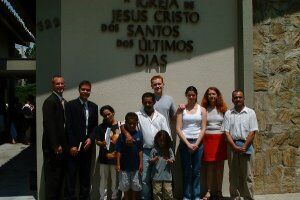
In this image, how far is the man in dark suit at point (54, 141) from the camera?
7.09 m

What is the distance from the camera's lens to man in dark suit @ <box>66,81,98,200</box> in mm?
7223

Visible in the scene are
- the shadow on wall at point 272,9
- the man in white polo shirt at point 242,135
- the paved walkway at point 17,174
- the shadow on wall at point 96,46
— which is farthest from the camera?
the shadow on wall at point 272,9

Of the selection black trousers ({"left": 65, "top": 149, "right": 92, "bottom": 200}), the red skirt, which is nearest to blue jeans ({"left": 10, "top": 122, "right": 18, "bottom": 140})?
black trousers ({"left": 65, "top": 149, "right": 92, "bottom": 200})

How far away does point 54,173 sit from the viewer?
A: 7.31 m

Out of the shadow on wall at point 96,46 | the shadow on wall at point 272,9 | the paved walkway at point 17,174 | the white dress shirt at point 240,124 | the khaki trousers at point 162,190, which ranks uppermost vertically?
the shadow on wall at point 272,9

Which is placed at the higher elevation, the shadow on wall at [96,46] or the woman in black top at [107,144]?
the shadow on wall at [96,46]

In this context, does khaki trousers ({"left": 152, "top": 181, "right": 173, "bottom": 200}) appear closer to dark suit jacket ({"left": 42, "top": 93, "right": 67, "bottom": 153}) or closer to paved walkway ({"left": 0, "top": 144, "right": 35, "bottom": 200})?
dark suit jacket ({"left": 42, "top": 93, "right": 67, "bottom": 153})

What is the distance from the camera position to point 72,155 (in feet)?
23.7

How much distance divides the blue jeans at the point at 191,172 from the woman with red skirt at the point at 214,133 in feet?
0.63

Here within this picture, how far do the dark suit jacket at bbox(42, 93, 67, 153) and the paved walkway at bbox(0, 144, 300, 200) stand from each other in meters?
1.58

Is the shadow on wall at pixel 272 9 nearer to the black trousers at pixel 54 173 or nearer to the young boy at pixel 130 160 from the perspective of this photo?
the young boy at pixel 130 160

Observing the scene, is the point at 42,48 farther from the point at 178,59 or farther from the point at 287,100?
the point at 287,100

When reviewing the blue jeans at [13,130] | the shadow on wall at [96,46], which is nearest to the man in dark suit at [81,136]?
the shadow on wall at [96,46]

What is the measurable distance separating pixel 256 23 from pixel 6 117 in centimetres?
1403
